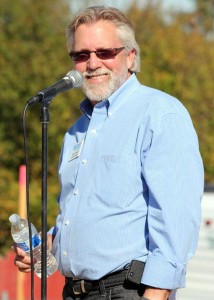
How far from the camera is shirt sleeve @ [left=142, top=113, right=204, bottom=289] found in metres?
3.18

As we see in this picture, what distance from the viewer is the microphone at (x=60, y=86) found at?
3.27 metres

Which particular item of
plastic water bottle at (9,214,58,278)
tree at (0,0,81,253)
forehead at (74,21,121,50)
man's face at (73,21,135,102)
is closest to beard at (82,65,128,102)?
man's face at (73,21,135,102)

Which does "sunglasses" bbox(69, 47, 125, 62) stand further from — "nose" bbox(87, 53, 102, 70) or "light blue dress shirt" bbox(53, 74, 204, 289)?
"light blue dress shirt" bbox(53, 74, 204, 289)

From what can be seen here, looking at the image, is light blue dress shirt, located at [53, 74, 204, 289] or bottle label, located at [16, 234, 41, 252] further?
bottle label, located at [16, 234, 41, 252]

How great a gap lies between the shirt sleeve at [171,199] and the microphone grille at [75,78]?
14.1 inches

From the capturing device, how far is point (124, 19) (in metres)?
3.62

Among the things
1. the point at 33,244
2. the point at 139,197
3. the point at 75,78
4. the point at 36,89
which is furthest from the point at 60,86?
the point at 36,89

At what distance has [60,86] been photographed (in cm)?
332

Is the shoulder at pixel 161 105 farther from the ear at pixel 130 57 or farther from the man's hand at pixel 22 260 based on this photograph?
the man's hand at pixel 22 260

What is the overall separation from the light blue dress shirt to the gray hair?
222 mm

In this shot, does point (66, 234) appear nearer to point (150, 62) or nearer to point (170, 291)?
point (170, 291)

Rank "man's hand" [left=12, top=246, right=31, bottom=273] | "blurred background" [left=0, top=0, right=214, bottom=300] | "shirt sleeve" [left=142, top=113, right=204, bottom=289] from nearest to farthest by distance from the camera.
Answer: "shirt sleeve" [left=142, top=113, right=204, bottom=289], "man's hand" [left=12, top=246, right=31, bottom=273], "blurred background" [left=0, top=0, right=214, bottom=300]

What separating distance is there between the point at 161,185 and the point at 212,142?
1997 cm

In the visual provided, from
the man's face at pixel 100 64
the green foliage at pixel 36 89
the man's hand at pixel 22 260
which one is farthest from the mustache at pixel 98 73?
the green foliage at pixel 36 89
